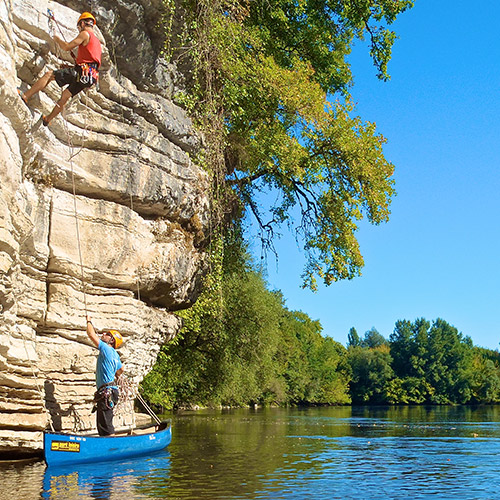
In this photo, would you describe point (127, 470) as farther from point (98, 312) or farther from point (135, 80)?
point (135, 80)

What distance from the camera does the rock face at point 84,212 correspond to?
Result: 14.2 meters

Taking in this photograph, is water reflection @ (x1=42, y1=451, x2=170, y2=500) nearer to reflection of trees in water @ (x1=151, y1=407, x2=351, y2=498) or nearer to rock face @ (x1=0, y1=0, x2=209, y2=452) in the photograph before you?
reflection of trees in water @ (x1=151, y1=407, x2=351, y2=498)

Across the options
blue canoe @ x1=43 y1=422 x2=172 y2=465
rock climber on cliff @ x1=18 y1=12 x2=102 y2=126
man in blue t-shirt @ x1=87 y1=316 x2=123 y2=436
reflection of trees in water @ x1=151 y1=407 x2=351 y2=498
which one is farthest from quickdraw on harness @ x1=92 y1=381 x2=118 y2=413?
rock climber on cliff @ x1=18 y1=12 x2=102 y2=126

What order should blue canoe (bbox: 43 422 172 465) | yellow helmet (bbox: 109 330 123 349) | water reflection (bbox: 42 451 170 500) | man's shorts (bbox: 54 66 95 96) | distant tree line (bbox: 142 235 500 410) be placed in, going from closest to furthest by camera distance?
water reflection (bbox: 42 451 170 500) → blue canoe (bbox: 43 422 172 465) → man's shorts (bbox: 54 66 95 96) → yellow helmet (bbox: 109 330 123 349) → distant tree line (bbox: 142 235 500 410)

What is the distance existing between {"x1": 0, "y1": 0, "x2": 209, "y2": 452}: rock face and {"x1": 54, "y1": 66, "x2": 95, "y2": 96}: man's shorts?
2.81ft

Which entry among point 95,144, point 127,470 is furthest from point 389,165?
point 127,470

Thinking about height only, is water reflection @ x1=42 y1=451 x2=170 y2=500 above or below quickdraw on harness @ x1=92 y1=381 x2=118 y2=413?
below

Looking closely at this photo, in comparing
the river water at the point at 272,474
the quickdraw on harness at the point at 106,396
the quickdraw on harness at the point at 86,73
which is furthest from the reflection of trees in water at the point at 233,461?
the quickdraw on harness at the point at 86,73

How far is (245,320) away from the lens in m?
31.8

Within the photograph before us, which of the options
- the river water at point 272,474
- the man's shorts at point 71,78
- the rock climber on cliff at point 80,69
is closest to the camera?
the river water at point 272,474

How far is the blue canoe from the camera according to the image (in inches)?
527

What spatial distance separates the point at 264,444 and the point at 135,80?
10.7 meters

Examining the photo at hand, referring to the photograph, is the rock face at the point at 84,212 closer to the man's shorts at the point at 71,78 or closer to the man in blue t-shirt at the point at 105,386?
the man's shorts at the point at 71,78

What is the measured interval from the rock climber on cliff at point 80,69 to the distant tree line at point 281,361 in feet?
27.6
